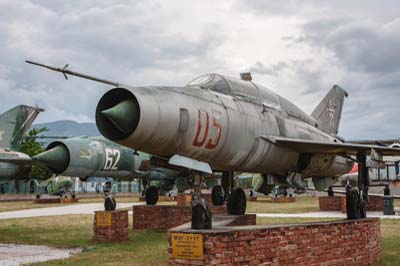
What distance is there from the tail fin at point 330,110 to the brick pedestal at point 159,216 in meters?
4.39

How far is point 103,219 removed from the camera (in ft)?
40.6

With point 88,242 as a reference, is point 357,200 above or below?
above

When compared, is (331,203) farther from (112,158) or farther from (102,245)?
(102,245)

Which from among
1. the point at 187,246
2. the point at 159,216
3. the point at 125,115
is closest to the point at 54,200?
the point at 159,216

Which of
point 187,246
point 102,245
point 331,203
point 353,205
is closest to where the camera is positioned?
point 187,246

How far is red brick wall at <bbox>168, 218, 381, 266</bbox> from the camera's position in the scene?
622 cm

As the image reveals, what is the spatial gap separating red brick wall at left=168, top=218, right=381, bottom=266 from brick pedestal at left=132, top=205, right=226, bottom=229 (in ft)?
21.7

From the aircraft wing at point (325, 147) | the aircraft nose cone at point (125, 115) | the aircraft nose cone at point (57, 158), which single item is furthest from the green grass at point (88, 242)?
the aircraft wing at point (325, 147)

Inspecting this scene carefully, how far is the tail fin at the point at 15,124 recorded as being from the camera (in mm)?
24609

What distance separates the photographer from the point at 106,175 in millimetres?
19641

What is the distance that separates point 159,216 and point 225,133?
759cm

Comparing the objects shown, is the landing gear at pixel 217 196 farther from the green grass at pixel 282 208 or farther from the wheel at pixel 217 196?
the green grass at pixel 282 208

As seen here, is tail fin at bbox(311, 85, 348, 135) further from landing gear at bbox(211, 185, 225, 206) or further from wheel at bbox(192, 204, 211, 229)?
wheel at bbox(192, 204, 211, 229)

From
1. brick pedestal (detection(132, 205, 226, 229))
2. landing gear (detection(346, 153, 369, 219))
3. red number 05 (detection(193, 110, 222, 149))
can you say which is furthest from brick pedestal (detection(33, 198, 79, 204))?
red number 05 (detection(193, 110, 222, 149))
